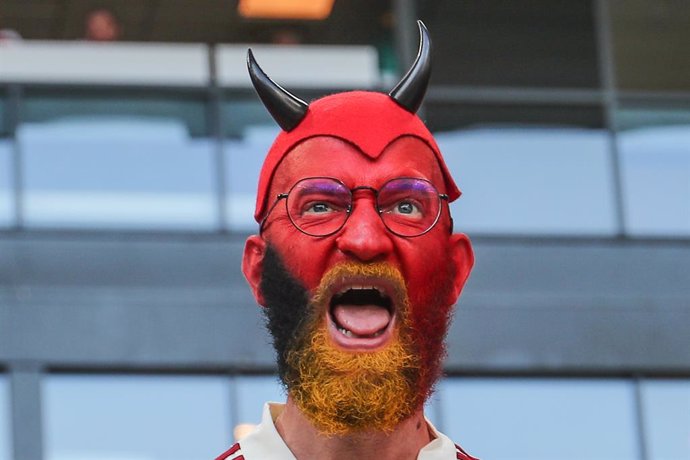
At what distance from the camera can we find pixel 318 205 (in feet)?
16.9

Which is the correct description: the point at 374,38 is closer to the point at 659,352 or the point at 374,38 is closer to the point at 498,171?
the point at 498,171

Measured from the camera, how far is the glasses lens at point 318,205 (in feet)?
16.8

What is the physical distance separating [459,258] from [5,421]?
9.03 meters

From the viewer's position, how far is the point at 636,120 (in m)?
15.7

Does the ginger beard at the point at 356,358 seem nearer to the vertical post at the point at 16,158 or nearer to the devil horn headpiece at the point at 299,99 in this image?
the devil horn headpiece at the point at 299,99

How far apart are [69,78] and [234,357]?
2.48 meters

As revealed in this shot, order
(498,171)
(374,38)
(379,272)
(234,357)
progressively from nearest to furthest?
(379,272) → (234,357) → (498,171) → (374,38)

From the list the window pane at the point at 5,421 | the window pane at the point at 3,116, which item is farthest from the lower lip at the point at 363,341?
the window pane at the point at 3,116

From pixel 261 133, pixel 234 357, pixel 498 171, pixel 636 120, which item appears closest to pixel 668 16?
pixel 636 120

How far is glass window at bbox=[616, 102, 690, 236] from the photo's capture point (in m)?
15.2

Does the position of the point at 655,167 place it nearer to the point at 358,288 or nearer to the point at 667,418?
the point at 667,418

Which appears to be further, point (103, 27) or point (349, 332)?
point (103, 27)

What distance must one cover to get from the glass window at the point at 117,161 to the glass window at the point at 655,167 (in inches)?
125

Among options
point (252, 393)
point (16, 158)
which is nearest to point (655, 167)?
point (252, 393)
